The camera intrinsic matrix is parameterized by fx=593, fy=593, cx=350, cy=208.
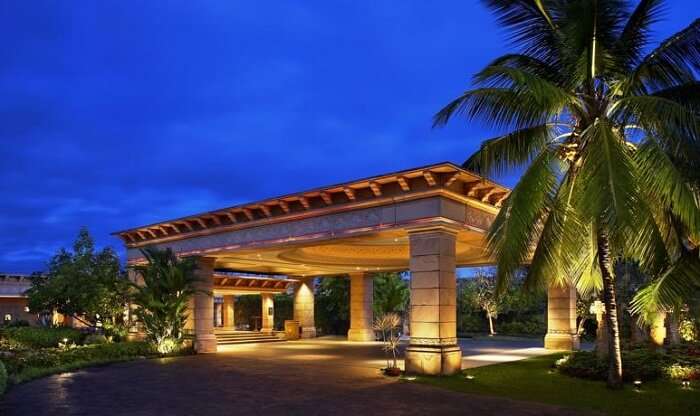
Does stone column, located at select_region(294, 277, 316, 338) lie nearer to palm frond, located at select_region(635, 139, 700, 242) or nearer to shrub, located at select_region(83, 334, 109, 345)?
shrub, located at select_region(83, 334, 109, 345)

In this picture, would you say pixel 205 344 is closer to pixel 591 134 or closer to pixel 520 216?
pixel 520 216

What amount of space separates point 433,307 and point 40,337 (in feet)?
65.5

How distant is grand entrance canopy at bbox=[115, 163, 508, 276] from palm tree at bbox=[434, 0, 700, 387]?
2.79 m

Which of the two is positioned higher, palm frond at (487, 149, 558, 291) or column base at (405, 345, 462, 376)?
palm frond at (487, 149, 558, 291)

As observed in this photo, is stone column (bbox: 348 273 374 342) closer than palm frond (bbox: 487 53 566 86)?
No

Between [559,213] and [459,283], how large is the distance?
35222 millimetres

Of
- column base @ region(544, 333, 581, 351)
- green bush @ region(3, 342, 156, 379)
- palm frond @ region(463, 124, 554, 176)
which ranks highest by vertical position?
palm frond @ region(463, 124, 554, 176)

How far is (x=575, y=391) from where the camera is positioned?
47.9ft

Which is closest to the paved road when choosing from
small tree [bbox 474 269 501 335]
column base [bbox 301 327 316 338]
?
column base [bbox 301 327 316 338]

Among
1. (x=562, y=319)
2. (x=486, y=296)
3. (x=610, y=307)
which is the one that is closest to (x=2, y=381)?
(x=610, y=307)

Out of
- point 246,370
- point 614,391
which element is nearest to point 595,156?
point 614,391

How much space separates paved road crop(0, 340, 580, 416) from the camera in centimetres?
1208

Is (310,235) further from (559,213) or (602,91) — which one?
(602,91)

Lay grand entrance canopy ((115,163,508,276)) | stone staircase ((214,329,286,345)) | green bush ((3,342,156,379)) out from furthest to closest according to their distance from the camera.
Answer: stone staircase ((214,329,286,345)) → green bush ((3,342,156,379)) → grand entrance canopy ((115,163,508,276))
